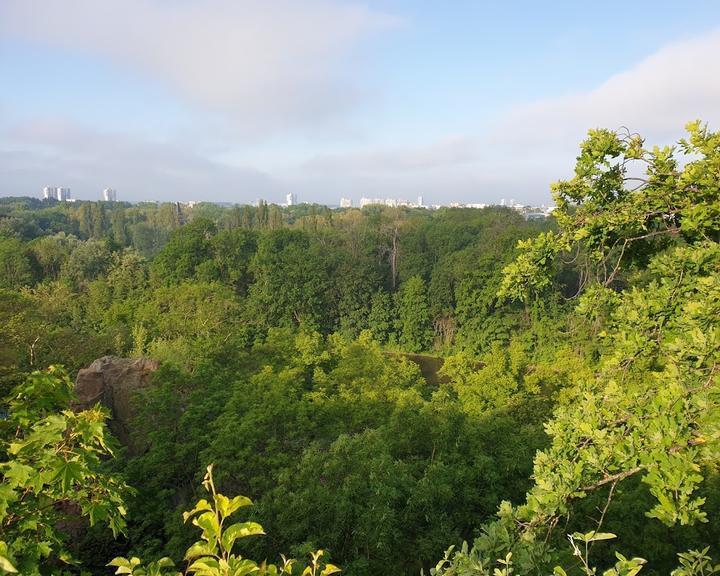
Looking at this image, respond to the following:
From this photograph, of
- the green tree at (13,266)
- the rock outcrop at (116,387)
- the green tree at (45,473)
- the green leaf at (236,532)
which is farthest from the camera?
the green tree at (13,266)

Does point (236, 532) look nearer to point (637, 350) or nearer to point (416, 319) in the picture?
point (637, 350)

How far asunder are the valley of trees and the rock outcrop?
1575 millimetres

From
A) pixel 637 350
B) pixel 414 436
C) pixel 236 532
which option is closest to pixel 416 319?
pixel 414 436

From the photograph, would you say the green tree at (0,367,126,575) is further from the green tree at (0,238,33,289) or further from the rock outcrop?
the green tree at (0,238,33,289)

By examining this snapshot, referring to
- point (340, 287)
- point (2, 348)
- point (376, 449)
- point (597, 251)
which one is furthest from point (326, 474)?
point (340, 287)

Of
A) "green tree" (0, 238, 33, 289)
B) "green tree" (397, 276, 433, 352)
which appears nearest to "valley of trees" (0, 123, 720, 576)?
"green tree" (0, 238, 33, 289)

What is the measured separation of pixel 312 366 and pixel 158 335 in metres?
10.7

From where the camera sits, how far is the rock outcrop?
15680 mm

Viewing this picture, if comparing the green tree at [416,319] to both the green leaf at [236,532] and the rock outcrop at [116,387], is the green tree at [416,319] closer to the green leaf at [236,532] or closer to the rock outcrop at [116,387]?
the rock outcrop at [116,387]

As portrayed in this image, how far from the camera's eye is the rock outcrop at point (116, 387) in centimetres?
1568

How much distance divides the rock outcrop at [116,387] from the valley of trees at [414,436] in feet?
5.17

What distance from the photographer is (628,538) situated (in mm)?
7242

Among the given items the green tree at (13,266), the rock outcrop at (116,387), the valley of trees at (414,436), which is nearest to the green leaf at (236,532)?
the valley of trees at (414,436)

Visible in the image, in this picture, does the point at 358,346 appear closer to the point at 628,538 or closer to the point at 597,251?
the point at 628,538
